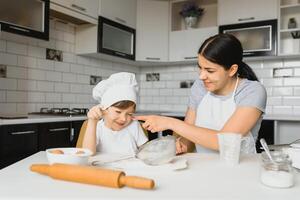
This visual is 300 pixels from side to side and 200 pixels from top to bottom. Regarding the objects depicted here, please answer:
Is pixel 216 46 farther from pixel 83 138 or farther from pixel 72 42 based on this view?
pixel 72 42

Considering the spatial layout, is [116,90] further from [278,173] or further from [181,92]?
[181,92]

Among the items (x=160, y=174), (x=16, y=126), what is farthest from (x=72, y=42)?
(x=160, y=174)

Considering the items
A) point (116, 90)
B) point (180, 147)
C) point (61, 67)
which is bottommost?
point (180, 147)

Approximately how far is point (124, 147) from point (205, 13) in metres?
2.80

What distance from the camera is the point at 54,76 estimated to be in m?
2.95

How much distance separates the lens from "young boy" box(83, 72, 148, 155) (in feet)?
4.38

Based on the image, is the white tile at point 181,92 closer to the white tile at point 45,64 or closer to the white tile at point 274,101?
the white tile at point 274,101

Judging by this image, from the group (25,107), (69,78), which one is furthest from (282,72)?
(25,107)

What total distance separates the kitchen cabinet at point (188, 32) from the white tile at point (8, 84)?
1847 millimetres

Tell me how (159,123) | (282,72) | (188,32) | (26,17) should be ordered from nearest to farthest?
(159,123) → (26,17) → (282,72) → (188,32)

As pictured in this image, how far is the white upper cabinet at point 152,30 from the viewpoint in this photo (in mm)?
3689

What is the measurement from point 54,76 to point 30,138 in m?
0.97

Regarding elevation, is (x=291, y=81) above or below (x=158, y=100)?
above

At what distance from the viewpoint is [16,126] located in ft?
6.60
